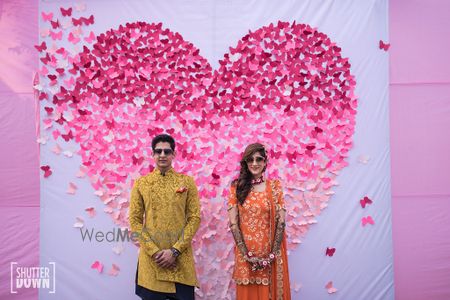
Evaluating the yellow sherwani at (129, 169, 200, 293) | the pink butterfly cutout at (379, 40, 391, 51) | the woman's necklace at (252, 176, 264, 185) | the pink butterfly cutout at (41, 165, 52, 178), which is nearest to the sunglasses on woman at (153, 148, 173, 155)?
the yellow sherwani at (129, 169, 200, 293)

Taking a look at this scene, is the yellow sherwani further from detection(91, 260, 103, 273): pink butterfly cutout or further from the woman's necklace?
detection(91, 260, 103, 273): pink butterfly cutout

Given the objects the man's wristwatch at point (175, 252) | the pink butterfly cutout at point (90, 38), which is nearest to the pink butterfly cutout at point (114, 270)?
the man's wristwatch at point (175, 252)

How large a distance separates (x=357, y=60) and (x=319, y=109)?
0.47m

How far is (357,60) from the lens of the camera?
9.94ft

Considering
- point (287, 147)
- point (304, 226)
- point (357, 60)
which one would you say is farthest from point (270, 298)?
point (357, 60)

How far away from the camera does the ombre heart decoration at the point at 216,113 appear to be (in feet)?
9.77

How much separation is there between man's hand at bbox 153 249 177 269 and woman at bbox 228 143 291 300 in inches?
15.8

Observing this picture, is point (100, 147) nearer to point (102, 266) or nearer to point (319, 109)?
point (102, 266)

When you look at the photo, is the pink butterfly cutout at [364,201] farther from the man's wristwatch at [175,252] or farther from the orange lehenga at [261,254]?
the man's wristwatch at [175,252]

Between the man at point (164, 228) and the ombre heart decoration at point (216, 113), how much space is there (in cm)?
44

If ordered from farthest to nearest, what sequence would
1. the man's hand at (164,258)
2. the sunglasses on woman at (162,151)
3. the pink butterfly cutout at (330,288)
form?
1. the pink butterfly cutout at (330,288)
2. the sunglasses on woman at (162,151)
3. the man's hand at (164,258)

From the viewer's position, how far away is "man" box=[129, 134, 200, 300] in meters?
2.42

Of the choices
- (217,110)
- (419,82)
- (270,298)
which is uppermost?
(419,82)

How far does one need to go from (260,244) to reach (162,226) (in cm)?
60
